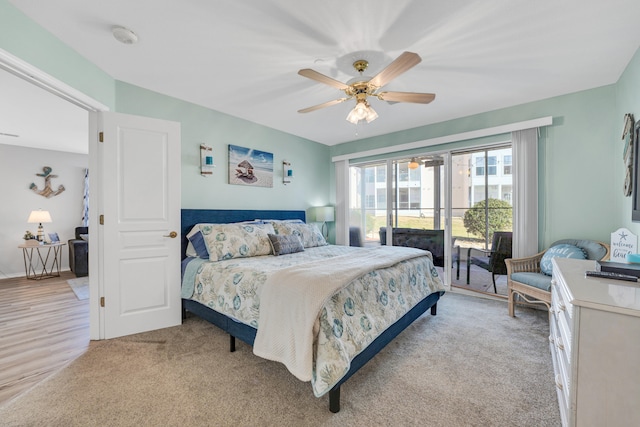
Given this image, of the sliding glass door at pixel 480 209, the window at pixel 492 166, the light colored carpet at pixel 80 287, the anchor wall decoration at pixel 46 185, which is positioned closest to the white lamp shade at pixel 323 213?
the sliding glass door at pixel 480 209

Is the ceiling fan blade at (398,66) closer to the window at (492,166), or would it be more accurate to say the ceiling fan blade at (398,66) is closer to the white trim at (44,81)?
the white trim at (44,81)

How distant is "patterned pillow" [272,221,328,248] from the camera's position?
366 centimetres

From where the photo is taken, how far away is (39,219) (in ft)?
16.4

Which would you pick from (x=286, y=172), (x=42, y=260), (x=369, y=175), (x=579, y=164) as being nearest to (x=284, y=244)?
(x=286, y=172)

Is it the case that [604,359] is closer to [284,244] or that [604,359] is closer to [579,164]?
[284,244]

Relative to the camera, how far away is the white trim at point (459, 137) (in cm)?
329

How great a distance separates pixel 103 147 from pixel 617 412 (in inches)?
151

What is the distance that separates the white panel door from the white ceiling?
0.67 metres

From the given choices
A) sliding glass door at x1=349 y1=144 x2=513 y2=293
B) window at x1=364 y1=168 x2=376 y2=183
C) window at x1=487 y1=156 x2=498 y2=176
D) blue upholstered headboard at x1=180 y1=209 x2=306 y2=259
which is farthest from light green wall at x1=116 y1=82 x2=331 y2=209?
window at x1=487 y1=156 x2=498 y2=176

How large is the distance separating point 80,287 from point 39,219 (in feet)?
6.26

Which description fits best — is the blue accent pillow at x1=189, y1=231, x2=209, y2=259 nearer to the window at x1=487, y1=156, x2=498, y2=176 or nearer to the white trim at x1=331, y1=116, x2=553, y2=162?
the white trim at x1=331, y1=116, x2=553, y2=162

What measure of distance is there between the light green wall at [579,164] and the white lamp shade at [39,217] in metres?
6.94

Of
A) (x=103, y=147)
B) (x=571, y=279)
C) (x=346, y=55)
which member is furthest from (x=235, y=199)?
(x=571, y=279)

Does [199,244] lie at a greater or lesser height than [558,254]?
greater
